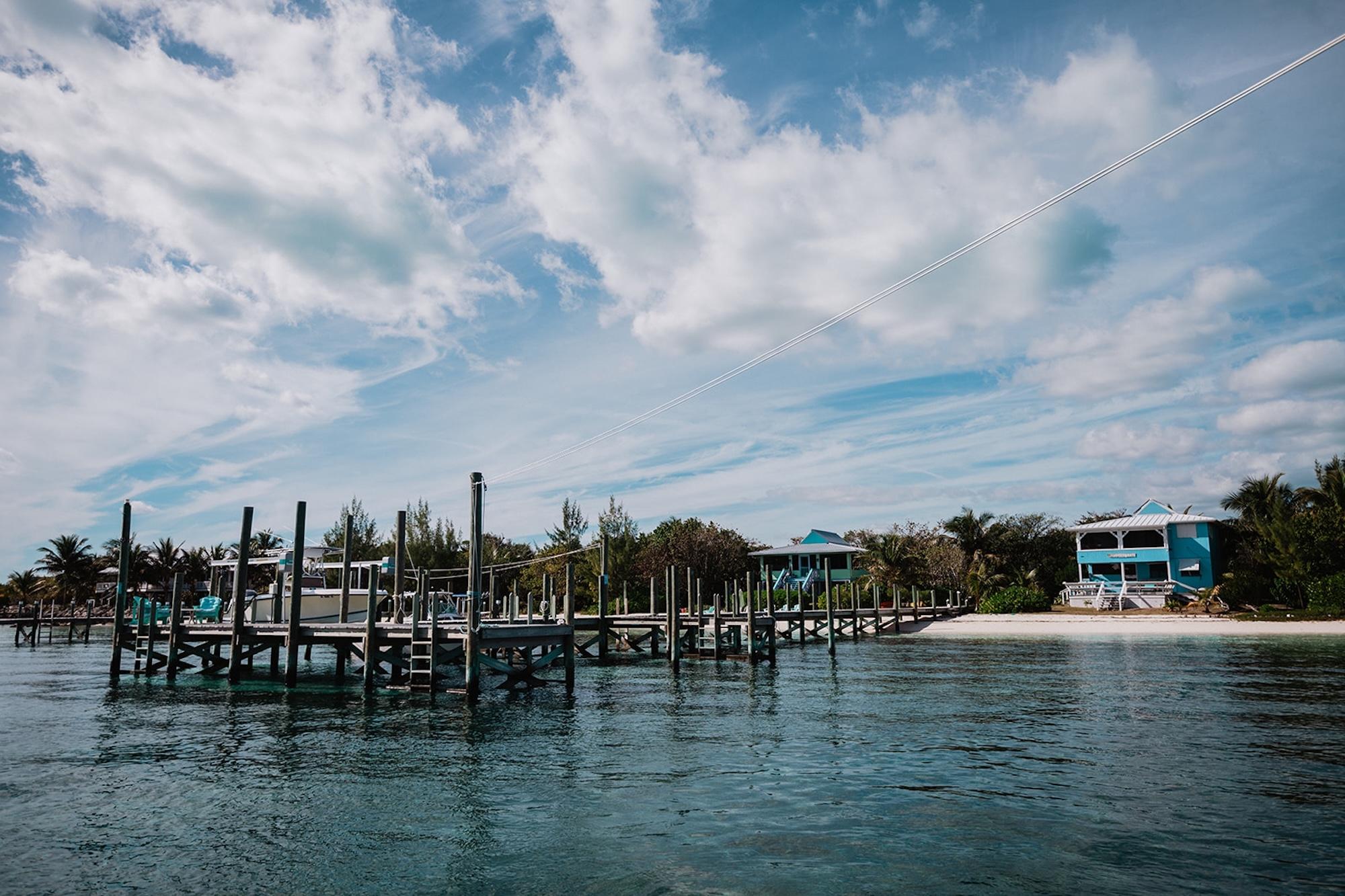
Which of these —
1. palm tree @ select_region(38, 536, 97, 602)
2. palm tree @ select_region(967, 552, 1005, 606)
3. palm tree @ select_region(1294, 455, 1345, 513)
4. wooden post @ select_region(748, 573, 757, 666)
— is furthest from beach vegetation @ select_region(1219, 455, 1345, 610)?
palm tree @ select_region(38, 536, 97, 602)

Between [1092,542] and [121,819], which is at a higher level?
[1092,542]

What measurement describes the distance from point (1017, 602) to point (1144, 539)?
13518mm

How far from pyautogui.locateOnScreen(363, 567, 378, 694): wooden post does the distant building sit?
42.6 metres

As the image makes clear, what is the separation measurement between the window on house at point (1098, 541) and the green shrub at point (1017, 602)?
30.4 ft

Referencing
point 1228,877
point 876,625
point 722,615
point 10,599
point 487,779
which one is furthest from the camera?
point 10,599

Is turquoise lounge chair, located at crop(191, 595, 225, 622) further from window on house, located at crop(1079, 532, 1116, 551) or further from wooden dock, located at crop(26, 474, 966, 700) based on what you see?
window on house, located at crop(1079, 532, 1116, 551)

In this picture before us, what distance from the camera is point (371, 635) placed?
2547 centimetres

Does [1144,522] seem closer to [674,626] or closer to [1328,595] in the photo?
[1328,595]

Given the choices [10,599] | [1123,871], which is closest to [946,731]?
[1123,871]

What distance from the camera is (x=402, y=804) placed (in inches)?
517

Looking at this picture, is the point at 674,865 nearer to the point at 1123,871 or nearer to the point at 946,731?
the point at 1123,871

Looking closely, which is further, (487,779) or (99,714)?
(99,714)

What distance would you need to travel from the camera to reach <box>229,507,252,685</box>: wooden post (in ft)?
95.2

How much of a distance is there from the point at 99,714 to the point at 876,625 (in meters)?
40.9
